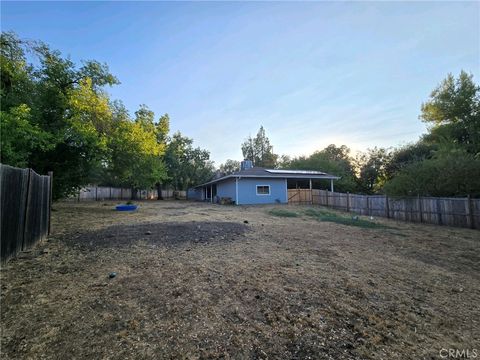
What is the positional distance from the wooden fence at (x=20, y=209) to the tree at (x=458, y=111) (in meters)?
24.0

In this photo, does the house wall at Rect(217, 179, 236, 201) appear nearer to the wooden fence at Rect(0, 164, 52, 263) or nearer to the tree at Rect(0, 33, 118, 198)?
the tree at Rect(0, 33, 118, 198)

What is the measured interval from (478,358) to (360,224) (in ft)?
28.2

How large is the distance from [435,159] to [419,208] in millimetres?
3677

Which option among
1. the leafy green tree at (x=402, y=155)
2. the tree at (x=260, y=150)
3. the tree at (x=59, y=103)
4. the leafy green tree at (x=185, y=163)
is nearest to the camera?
the tree at (x=59, y=103)

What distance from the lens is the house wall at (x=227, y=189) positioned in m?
21.9

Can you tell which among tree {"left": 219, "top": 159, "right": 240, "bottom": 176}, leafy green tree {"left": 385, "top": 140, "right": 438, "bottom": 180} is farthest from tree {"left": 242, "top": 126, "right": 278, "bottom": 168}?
leafy green tree {"left": 385, "top": 140, "right": 438, "bottom": 180}

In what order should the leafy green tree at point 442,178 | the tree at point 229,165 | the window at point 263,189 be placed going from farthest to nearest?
the tree at point 229,165
the window at point 263,189
the leafy green tree at point 442,178

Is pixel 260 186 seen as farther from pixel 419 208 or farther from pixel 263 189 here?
pixel 419 208

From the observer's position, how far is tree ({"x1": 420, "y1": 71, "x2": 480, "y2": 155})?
1825 cm

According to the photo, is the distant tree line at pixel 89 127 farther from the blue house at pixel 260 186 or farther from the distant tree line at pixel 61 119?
the blue house at pixel 260 186

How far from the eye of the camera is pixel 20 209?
4.32 m

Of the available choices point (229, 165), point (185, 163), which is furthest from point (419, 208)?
point (229, 165)

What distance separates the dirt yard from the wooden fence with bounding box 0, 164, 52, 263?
0.98 feet
